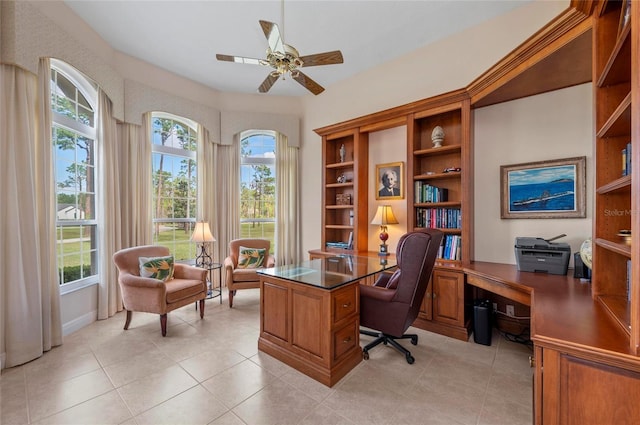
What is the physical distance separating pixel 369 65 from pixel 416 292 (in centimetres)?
334

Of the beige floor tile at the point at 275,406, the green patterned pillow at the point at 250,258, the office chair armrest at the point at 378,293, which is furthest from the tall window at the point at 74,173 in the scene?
the office chair armrest at the point at 378,293

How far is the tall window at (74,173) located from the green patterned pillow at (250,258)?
70.2 inches

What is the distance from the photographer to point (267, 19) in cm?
303

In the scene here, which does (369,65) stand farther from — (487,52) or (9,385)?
(9,385)

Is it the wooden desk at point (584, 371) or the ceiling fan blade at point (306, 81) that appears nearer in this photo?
the wooden desk at point (584, 371)

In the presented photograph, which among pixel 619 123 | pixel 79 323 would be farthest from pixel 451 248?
pixel 79 323

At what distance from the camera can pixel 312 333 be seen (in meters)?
2.17

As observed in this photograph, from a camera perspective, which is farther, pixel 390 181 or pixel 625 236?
pixel 390 181

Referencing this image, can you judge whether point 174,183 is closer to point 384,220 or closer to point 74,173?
point 74,173

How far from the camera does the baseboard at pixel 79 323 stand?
2.95 m

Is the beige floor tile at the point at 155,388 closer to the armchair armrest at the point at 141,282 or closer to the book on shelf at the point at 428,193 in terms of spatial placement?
the armchair armrest at the point at 141,282

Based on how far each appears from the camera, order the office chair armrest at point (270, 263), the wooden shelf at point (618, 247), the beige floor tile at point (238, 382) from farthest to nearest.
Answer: the office chair armrest at point (270, 263)
the beige floor tile at point (238, 382)
the wooden shelf at point (618, 247)

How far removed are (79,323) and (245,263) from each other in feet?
6.48

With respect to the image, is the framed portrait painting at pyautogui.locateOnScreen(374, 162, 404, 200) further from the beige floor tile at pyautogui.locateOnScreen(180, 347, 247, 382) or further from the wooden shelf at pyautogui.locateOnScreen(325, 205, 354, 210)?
the beige floor tile at pyautogui.locateOnScreen(180, 347, 247, 382)
